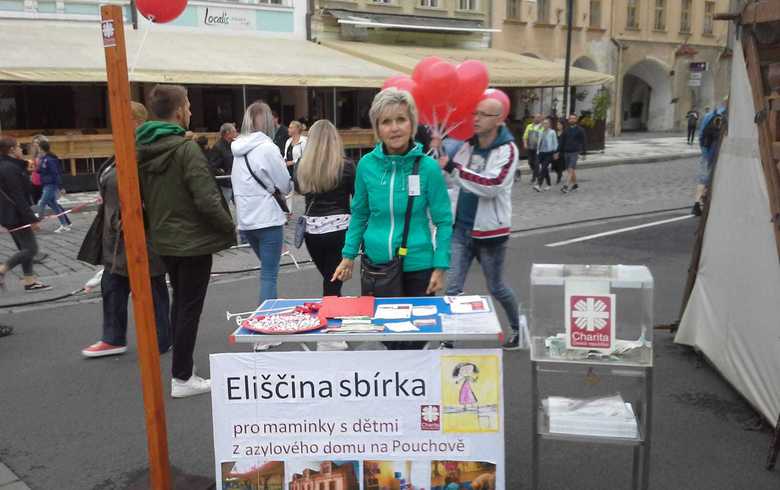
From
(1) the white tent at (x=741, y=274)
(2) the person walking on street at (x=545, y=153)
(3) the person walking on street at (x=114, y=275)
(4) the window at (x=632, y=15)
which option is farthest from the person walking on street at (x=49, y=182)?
(4) the window at (x=632, y=15)

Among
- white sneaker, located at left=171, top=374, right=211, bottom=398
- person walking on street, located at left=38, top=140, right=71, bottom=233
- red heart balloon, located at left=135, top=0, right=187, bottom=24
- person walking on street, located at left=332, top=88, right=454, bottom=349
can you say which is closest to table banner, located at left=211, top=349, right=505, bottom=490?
person walking on street, located at left=332, top=88, right=454, bottom=349

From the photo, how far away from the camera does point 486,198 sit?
5246 mm

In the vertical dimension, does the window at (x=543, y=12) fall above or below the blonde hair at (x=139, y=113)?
above

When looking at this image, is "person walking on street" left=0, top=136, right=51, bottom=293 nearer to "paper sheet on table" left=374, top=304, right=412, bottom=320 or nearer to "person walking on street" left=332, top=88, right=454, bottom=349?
"person walking on street" left=332, top=88, right=454, bottom=349

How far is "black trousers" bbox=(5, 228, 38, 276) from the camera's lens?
7.57 metres

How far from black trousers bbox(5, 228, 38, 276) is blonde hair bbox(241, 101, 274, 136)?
3.24m

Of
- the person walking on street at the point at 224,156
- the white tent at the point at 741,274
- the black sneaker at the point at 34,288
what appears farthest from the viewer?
the person walking on street at the point at 224,156

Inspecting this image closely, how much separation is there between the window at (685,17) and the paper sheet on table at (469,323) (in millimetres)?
41719

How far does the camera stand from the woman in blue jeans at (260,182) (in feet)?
18.6

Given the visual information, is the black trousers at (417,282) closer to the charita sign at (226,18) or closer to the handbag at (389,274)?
the handbag at (389,274)

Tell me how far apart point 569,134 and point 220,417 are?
50.2 feet

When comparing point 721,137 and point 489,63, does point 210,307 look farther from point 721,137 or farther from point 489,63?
point 489,63

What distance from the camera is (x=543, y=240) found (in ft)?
35.1

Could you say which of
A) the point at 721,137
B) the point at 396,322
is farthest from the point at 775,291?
the point at 396,322
